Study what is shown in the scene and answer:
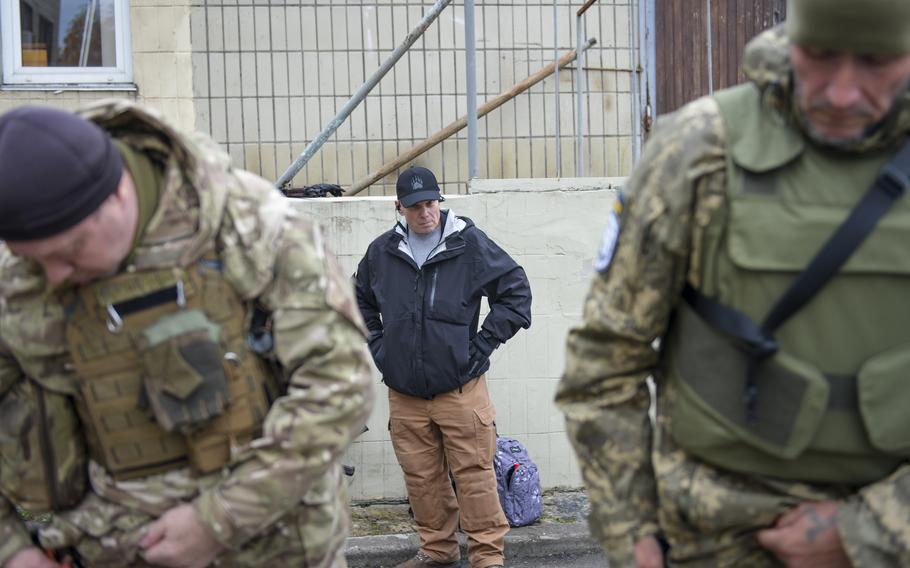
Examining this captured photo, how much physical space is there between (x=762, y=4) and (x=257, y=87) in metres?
3.51

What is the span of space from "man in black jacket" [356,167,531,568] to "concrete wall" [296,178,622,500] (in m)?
0.56

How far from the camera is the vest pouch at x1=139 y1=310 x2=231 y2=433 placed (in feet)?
7.09

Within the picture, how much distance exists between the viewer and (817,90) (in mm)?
1948

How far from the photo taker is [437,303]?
17.7ft

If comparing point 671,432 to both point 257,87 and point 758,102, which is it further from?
point 257,87

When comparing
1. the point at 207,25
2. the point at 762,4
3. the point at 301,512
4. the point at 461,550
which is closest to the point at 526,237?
the point at 461,550

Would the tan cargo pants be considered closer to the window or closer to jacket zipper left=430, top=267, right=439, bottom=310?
jacket zipper left=430, top=267, right=439, bottom=310

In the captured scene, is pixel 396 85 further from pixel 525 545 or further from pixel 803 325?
pixel 803 325

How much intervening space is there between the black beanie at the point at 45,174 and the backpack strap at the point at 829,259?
48.9 inches

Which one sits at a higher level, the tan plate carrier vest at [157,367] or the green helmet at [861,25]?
the green helmet at [861,25]

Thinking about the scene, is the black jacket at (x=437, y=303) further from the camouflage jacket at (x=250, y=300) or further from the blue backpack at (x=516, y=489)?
the camouflage jacket at (x=250, y=300)

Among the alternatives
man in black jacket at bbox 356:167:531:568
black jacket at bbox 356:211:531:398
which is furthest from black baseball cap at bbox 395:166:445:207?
black jacket at bbox 356:211:531:398

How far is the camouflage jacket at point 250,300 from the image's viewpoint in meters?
2.18

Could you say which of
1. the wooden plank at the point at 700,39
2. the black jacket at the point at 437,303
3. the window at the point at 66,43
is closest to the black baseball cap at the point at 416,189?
the black jacket at the point at 437,303
